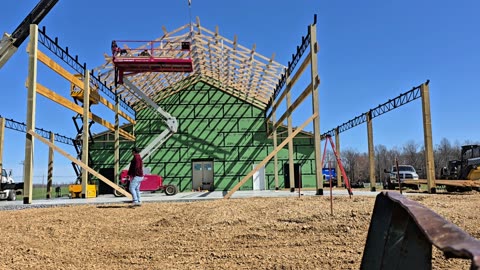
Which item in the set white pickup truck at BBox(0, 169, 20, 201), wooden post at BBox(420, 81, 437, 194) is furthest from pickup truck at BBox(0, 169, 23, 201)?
wooden post at BBox(420, 81, 437, 194)

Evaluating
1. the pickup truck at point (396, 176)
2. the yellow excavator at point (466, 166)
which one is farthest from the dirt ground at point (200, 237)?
the pickup truck at point (396, 176)

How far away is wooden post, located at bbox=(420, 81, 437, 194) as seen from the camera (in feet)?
49.9

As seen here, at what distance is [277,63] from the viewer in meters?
20.1

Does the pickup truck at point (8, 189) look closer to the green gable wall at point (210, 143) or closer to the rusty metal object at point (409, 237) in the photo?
the green gable wall at point (210, 143)

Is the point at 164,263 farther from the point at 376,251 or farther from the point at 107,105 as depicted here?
the point at 107,105

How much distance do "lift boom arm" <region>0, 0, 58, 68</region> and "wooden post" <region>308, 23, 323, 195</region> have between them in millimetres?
9396

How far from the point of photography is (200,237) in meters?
6.90

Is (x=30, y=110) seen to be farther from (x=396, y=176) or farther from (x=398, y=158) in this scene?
(x=398, y=158)

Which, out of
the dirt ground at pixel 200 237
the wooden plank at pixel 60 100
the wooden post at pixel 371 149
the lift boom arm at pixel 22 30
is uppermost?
the lift boom arm at pixel 22 30

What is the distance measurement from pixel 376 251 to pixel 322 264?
234 cm

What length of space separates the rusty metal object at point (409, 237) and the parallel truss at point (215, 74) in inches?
683

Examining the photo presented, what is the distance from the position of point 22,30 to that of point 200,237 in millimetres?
11371

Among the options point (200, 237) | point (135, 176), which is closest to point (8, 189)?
point (135, 176)

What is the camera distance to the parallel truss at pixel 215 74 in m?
20.0
